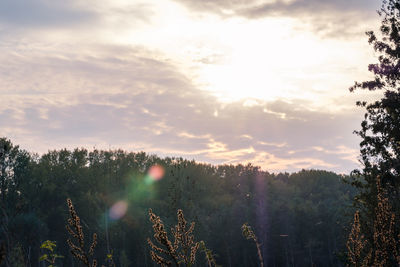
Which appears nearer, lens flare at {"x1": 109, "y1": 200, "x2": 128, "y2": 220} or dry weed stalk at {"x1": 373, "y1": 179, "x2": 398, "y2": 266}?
dry weed stalk at {"x1": 373, "y1": 179, "x2": 398, "y2": 266}

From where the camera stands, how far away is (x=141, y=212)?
76.9m

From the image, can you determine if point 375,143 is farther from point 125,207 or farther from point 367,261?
point 125,207

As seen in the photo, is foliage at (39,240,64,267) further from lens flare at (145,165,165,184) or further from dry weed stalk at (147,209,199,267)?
A: lens flare at (145,165,165,184)

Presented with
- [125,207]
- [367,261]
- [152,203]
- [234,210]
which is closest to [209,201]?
[234,210]

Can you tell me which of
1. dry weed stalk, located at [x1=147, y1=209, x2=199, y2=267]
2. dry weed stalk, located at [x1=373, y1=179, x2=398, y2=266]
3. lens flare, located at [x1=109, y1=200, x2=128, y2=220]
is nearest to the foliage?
dry weed stalk, located at [x1=147, y1=209, x2=199, y2=267]

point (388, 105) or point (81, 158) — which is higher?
point (81, 158)

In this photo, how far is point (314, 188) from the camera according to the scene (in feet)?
405

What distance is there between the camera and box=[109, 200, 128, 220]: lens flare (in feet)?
249

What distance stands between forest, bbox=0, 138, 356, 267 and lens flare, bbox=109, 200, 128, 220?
524mm

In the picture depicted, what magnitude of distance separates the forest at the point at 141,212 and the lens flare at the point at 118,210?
524mm

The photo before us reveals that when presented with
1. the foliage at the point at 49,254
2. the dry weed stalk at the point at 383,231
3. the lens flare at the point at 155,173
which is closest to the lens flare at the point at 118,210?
the lens flare at the point at 155,173

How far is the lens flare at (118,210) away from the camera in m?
76.0

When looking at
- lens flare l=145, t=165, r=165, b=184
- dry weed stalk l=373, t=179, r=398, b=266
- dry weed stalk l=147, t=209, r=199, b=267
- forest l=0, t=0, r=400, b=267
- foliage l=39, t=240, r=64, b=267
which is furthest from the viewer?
lens flare l=145, t=165, r=165, b=184

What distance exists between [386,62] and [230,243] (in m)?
67.4
